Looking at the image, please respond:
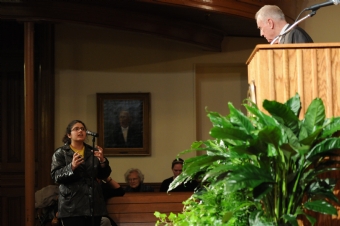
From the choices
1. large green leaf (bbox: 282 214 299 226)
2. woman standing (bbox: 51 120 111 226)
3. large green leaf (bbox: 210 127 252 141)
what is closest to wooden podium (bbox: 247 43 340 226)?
large green leaf (bbox: 210 127 252 141)

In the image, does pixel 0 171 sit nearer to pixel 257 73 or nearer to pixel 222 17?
pixel 222 17

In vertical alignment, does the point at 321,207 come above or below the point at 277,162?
below

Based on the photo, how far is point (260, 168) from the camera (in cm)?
284

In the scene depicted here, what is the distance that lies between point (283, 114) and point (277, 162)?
221 millimetres

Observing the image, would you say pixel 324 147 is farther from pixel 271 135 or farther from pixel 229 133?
pixel 229 133

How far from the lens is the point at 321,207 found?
2719 millimetres

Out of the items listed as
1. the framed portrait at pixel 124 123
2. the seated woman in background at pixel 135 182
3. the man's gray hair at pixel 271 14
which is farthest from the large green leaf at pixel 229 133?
the framed portrait at pixel 124 123

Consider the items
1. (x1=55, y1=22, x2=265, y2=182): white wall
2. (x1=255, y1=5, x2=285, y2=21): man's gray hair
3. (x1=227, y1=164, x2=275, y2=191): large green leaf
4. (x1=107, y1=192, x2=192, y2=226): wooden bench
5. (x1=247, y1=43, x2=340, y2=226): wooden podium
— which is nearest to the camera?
(x1=227, y1=164, x2=275, y2=191): large green leaf

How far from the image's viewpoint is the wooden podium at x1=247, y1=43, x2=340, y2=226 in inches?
126

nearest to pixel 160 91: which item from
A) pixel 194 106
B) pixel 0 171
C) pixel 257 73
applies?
pixel 194 106

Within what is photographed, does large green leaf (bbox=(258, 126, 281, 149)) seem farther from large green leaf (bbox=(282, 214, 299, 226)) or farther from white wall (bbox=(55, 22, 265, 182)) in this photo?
white wall (bbox=(55, 22, 265, 182))

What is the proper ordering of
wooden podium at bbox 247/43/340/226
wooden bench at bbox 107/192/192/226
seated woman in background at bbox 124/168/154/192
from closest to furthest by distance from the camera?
wooden podium at bbox 247/43/340/226 → wooden bench at bbox 107/192/192/226 → seated woman in background at bbox 124/168/154/192

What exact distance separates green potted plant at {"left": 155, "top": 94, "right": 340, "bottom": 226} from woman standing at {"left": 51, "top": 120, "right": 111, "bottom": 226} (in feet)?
10.4

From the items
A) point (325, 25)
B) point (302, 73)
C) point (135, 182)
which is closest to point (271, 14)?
point (302, 73)
